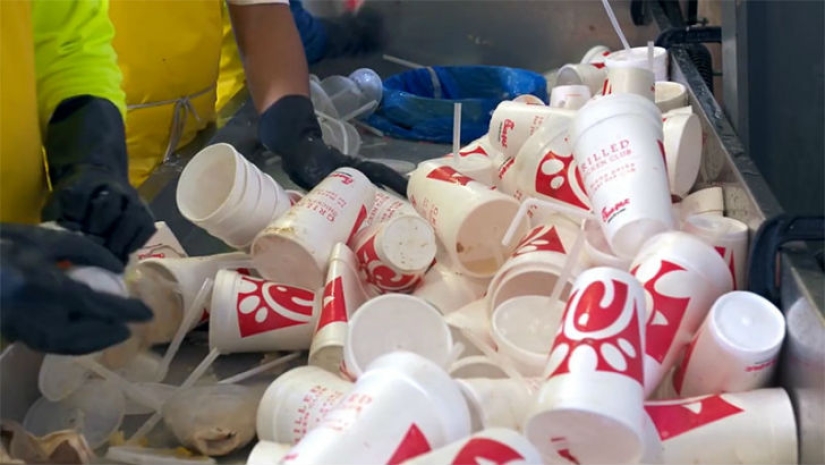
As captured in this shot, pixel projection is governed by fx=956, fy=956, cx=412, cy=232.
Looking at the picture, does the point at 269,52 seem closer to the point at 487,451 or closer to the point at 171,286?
the point at 171,286

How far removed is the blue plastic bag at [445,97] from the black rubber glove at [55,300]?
1.18 metres

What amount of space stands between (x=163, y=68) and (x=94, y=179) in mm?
847

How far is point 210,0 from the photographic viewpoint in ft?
6.75

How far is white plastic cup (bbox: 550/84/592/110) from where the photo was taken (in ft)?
5.35

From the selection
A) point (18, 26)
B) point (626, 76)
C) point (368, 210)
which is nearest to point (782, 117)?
point (626, 76)

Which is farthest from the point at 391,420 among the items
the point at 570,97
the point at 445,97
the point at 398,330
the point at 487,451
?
the point at 445,97

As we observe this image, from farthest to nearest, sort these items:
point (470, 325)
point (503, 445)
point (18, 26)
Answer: point (18, 26)
point (470, 325)
point (503, 445)

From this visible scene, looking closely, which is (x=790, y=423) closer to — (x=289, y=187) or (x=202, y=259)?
(x=202, y=259)

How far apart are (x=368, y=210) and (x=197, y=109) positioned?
0.88m

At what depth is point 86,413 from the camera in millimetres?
1088

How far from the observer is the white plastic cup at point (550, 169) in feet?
3.98

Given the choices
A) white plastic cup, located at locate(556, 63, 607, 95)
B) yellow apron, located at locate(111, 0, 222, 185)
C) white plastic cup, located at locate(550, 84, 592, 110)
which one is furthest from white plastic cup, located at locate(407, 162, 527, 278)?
yellow apron, located at locate(111, 0, 222, 185)

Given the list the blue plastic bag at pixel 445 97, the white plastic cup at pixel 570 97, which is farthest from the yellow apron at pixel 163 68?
the white plastic cup at pixel 570 97

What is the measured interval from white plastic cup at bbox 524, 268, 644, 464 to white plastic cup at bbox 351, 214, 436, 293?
1.18 ft
